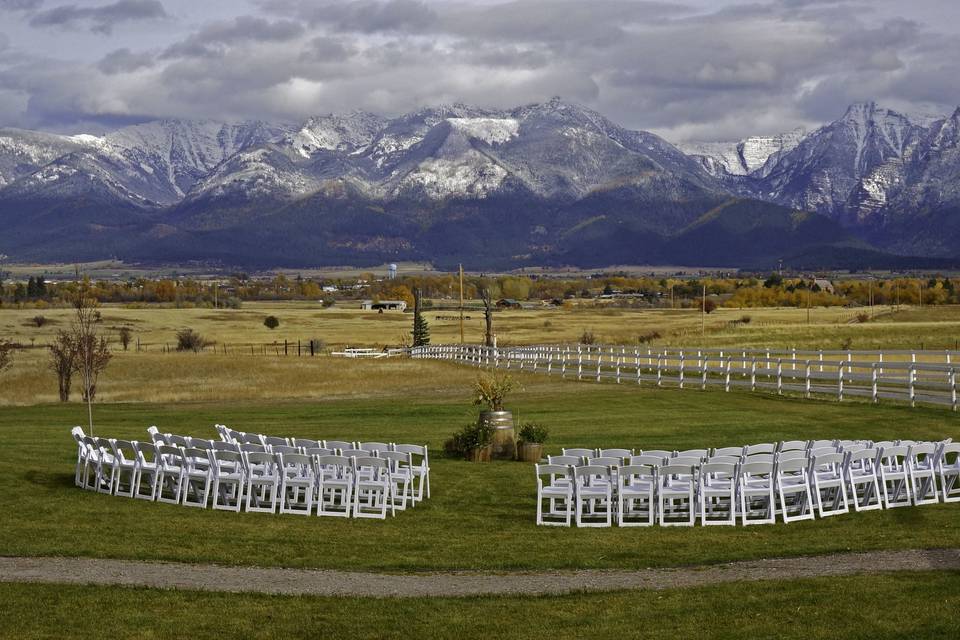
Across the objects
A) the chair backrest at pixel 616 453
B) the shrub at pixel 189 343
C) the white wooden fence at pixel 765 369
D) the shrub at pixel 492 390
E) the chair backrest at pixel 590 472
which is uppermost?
the shrub at pixel 492 390

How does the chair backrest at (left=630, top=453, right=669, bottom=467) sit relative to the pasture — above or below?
above

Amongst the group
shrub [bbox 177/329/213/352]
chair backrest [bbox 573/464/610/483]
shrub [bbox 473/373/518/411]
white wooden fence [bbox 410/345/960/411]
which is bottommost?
shrub [bbox 177/329/213/352]

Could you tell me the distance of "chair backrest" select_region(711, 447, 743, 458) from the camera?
21.2m

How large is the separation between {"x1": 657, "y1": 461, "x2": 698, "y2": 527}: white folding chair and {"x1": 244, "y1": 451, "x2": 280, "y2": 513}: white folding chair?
5812 mm

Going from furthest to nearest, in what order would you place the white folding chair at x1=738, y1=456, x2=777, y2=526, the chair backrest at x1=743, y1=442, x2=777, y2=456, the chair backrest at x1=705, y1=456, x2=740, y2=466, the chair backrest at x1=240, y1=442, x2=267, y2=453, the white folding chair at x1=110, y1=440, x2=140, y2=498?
the chair backrest at x1=240, y1=442, x2=267, y2=453, the white folding chair at x1=110, y1=440, x2=140, y2=498, the chair backrest at x1=743, y1=442, x2=777, y2=456, the chair backrest at x1=705, y1=456, x2=740, y2=466, the white folding chair at x1=738, y1=456, x2=777, y2=526

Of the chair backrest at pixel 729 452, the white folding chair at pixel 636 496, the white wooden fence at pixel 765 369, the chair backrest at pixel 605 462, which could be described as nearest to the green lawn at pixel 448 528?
the white folding chair at pixel 636 496

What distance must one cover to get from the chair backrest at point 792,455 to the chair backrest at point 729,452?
0.68 metres

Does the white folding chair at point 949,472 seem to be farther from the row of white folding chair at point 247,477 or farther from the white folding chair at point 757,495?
the row of white folding chair at point 247,477

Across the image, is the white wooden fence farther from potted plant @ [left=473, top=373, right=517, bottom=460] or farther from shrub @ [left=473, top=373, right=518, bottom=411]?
potted plant @ [left=473, top=373, right=517, bottom=460]

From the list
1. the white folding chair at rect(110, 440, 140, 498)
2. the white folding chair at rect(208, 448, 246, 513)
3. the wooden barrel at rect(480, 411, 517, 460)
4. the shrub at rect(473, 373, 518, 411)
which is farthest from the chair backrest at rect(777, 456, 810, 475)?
the white folding chair at rect(110, 440, 140, 498)

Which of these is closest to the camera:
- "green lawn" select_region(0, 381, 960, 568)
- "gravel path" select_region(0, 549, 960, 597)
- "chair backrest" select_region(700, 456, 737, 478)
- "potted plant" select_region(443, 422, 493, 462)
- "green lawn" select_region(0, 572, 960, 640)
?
"green lawn" select_region(0, 572, 960, 640)

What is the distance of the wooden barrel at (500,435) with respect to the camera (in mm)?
27828

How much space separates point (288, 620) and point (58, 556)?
4615 mm

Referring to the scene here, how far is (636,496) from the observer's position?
67.5ft
